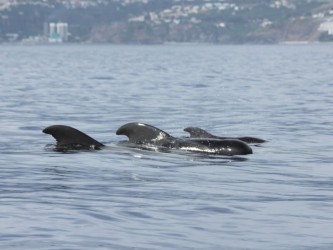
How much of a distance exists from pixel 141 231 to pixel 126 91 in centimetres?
3883

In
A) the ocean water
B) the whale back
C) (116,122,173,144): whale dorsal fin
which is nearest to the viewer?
the ocean water

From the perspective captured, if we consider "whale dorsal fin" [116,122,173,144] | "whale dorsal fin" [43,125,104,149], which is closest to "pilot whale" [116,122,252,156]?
"whale dorsal fin" [116,122,173,144]

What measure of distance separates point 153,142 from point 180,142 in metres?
0.51

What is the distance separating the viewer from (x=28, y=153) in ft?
80.0

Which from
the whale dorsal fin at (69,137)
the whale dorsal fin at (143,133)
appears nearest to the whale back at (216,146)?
the whale dorsal fin at (143,133)

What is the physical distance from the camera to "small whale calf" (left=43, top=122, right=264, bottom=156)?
23.8m

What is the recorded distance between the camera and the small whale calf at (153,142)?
78.1 ft

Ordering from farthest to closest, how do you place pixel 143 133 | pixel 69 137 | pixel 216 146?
pixel 143 133 → pixel 69 137 → pixel 216 146

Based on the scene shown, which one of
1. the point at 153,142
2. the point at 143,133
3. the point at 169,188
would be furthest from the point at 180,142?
the point at 169,188

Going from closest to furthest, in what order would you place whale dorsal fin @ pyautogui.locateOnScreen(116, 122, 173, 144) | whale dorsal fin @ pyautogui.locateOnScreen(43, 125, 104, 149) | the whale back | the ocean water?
1. the ocean water
2. whale dorsal fin @ pyautogui.locateOnScreen(43, 125, 104, 149)
3. the whale back
4. whale dorsal fin @ pyautogui.locateOnScreen(116, 122, 173, 144)

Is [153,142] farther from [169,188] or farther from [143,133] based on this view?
[169,188]

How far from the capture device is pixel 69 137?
24.0 metres

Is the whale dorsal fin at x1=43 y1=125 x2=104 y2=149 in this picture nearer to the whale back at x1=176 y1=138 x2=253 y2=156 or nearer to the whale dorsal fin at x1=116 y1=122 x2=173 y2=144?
the whale dorsal fin at x1=116 y1=122 x2=173 y2=144

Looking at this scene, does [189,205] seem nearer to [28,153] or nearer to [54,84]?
[28,153]
